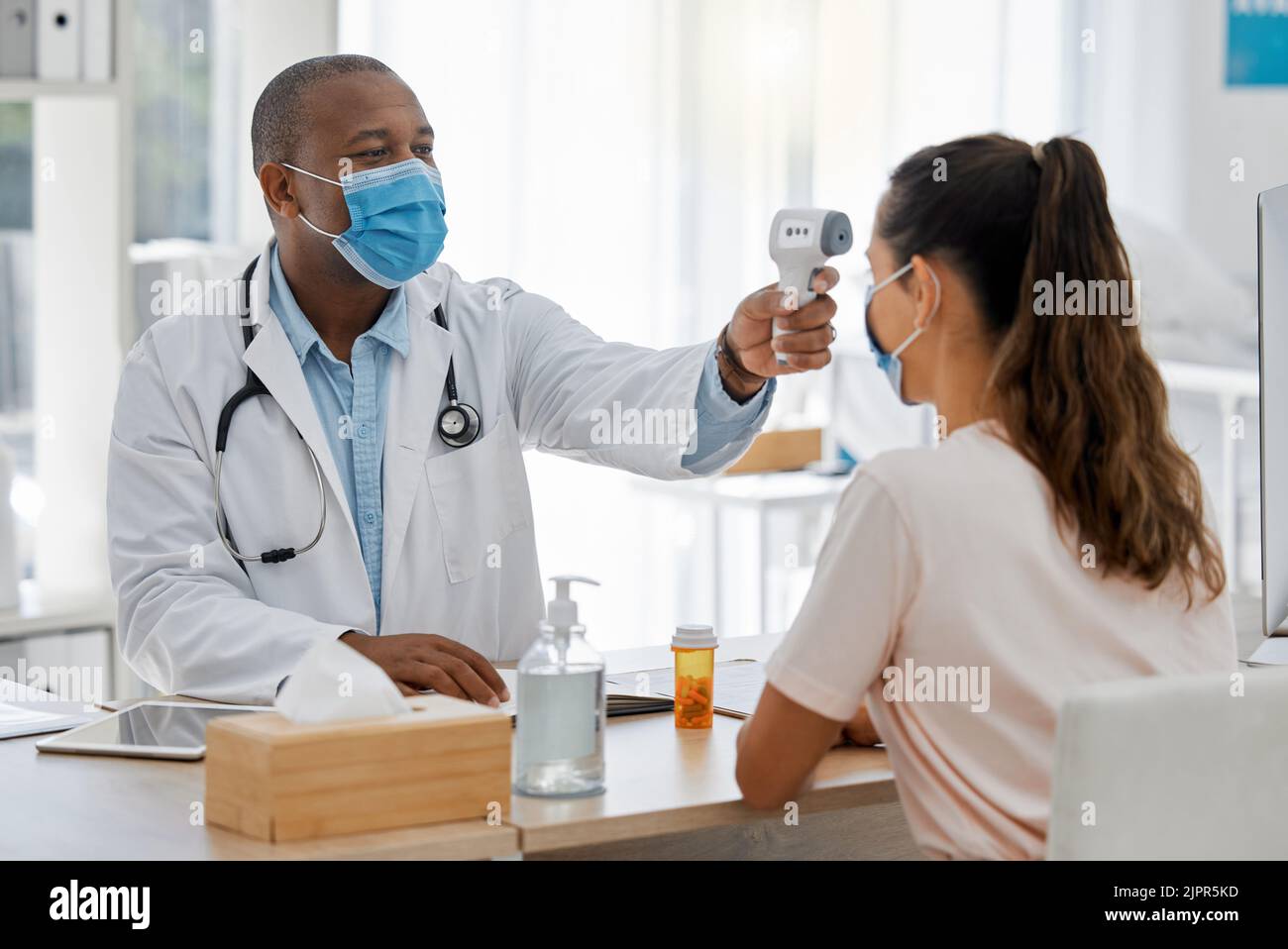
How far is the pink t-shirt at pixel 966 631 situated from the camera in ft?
4.22

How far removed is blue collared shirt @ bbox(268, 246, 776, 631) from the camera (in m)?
1.98

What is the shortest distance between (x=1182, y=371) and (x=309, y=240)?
295cm

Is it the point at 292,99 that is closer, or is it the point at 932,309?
the point at 932,309

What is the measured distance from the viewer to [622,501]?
4.27 m

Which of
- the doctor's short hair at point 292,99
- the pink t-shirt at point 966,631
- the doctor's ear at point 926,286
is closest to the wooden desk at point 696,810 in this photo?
the pink t-shirt at point 966,631

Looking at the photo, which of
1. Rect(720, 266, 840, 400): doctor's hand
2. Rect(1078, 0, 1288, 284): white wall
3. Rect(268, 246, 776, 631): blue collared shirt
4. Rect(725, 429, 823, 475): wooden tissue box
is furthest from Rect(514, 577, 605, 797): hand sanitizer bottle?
Rect(1078, 0, 1288, 284): white wall

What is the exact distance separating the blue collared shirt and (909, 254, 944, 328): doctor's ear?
0.54m

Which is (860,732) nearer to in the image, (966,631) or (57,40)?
(966,631)

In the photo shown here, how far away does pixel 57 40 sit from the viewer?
119 inches

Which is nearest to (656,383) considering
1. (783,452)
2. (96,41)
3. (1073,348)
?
(1073,348)

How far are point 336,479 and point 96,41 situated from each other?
1.63m

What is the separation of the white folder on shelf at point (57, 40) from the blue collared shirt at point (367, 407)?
1.30 m

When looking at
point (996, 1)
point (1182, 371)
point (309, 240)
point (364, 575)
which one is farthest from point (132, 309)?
point (996, 1)
